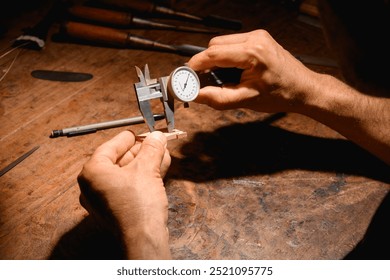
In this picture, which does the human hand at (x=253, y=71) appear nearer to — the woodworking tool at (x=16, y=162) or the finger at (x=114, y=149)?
the finger at (x=114, y=149)

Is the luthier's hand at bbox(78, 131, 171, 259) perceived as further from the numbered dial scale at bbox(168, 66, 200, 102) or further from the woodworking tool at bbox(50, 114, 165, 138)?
the woodworking tool at bbox(50, 114, 165, 138)

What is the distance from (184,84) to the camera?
1.48m

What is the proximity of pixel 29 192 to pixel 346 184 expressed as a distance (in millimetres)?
1466

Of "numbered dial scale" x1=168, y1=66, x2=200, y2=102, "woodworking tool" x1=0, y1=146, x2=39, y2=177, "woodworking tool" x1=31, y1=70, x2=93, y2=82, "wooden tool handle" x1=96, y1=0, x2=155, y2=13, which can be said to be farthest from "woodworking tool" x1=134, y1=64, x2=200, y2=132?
"wooden tool handle" x1=96, y1=0, x2=155, y2=13

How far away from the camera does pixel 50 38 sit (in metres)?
2.43

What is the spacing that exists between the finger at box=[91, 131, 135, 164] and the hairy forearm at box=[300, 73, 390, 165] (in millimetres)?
826

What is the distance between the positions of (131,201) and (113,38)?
142 centimetres

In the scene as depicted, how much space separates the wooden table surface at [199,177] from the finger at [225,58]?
1.46 feet

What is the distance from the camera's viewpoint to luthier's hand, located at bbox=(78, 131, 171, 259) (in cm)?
121

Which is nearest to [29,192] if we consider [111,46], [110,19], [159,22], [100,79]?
[100,79]

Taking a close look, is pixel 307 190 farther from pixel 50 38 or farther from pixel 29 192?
pixel 50 38

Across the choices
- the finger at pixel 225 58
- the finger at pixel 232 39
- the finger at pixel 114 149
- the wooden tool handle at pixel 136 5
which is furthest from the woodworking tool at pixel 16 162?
the wooden tool handle at pixel 136 5

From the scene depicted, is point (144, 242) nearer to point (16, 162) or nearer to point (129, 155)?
point (129, 155)

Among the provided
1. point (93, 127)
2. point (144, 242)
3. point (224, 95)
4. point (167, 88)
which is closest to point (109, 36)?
point (93, 127)
